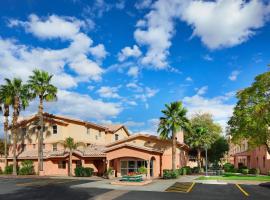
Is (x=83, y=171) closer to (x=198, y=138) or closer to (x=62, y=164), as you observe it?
(x=62, y=164)

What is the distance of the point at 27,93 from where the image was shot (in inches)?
2071

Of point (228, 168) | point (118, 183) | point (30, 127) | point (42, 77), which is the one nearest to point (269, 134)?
point (118, 183)

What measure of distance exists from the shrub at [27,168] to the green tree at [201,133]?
76.4ft

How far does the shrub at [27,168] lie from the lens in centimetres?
5088

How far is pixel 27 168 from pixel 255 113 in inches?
1263

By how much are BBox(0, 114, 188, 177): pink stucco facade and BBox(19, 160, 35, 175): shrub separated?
34.4 inches

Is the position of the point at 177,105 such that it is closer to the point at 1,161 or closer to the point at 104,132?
the point at 104,132

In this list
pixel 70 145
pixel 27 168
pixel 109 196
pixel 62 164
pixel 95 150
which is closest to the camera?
pixel 109 196

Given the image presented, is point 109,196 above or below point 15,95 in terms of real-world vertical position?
below

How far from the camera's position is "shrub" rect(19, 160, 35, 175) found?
50875 millimetres

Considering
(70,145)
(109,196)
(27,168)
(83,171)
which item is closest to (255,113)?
(83,171)

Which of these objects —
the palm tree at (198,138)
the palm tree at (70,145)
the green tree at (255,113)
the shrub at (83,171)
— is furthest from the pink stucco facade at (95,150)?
the green tree at (255,113)

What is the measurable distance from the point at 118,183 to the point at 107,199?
35.6ft

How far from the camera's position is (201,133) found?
6197cm
